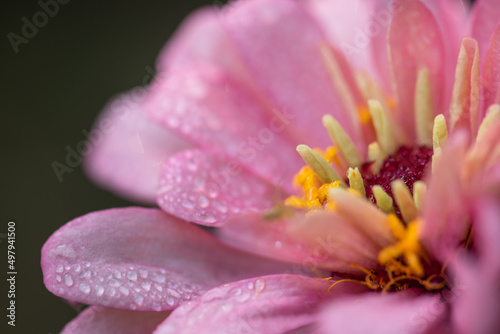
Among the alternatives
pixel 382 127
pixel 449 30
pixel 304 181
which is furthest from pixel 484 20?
pixel 304 181

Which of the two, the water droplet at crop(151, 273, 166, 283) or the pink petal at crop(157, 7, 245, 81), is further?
the pink petal at crop(157, 7, 245, 81)

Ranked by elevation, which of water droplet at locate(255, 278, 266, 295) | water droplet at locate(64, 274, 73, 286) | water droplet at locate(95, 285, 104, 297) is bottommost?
water droplet at locate(255, 278, 266, 295)

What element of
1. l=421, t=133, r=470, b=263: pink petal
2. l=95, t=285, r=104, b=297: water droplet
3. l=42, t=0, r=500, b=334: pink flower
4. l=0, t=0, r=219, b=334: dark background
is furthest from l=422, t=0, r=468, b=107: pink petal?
l=0, t=0, r=219, b=334: dark background

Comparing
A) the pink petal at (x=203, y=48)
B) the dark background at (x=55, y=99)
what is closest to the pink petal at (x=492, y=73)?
the pink petal at (x=203, y=48)

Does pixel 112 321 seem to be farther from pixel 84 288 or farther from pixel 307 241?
pixel 307 241

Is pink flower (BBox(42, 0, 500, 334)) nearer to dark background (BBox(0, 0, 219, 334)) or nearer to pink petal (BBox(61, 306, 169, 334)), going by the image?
pink petal (BBox(61, 306, 169, 334))

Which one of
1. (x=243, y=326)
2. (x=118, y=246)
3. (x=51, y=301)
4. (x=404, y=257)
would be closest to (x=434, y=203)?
(x=404, y=257)
